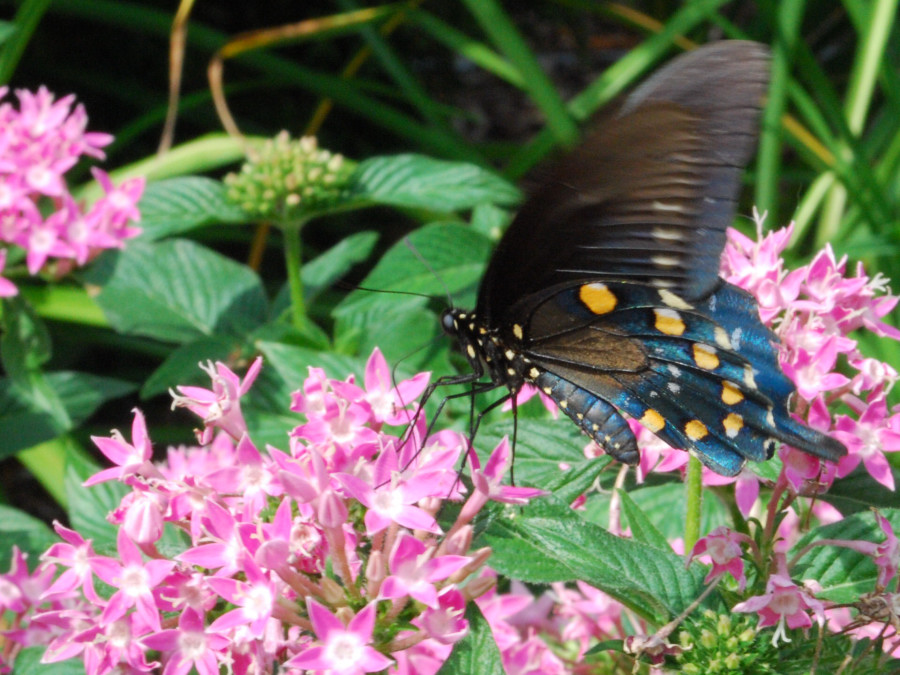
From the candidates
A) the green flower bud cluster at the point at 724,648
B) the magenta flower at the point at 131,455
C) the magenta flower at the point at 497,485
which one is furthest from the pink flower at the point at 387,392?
the green flower bud cluster at the point at 724,648

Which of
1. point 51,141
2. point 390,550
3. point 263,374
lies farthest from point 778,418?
point 51,141

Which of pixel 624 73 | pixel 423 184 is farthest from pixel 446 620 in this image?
pixel 624 73

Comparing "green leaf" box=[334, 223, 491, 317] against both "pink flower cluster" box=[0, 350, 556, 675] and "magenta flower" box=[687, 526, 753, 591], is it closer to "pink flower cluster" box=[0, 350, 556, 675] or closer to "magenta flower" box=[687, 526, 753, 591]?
"pink flower cluster" box=[0, 350, 556, 675]

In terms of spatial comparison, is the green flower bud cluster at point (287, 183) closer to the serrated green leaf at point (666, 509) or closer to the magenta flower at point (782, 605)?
the serrated green leaf at point (666, 509)

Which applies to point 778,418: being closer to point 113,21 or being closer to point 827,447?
point 827,447

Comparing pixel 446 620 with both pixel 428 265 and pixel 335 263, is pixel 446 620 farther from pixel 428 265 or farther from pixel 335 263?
pixel 335 263

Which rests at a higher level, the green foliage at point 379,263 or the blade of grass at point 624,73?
the blade of grass at point 624,73

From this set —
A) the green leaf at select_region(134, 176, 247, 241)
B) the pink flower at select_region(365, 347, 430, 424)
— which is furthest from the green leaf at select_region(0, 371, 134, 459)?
the pink flower at select_region(365, 347, 430, 424)
